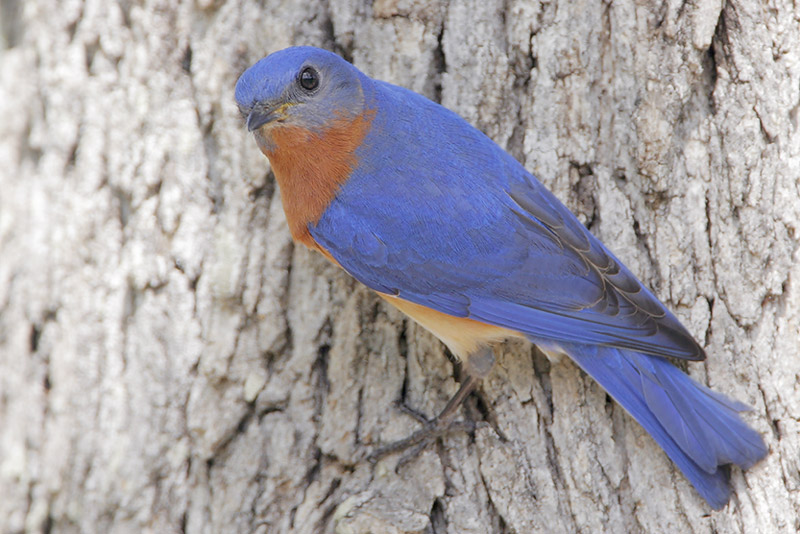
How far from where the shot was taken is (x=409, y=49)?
11.2 ft

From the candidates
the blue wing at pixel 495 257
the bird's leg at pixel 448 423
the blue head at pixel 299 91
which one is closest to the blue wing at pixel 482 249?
the blue wing at pixel 495 257

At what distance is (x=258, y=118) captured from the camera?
2.92 metres

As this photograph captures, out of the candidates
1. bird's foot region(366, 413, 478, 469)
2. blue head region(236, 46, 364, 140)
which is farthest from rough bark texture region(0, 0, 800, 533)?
blue head region(236, 46, 364, 140)

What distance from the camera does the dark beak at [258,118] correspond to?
9.50ft

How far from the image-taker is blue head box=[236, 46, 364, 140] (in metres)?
2.91

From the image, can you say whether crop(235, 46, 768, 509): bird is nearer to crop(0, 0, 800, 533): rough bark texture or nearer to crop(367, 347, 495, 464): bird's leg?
crop(367, 347, 495, 464): bird's leg

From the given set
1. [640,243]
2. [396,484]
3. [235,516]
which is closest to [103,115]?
[235,516]

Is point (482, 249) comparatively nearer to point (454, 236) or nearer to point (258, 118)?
point (454, 236)

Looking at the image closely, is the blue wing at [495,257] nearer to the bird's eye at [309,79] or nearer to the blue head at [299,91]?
the blue head at [299,91]

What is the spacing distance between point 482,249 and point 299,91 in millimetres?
986

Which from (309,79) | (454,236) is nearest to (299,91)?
(309,79)

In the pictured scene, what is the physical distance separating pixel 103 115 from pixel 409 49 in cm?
147

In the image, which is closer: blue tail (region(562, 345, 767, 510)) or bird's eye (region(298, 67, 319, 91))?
blue tail (region(562, 345, 767, 510))

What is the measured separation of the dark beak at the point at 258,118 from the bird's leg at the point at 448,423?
1.29 metres
